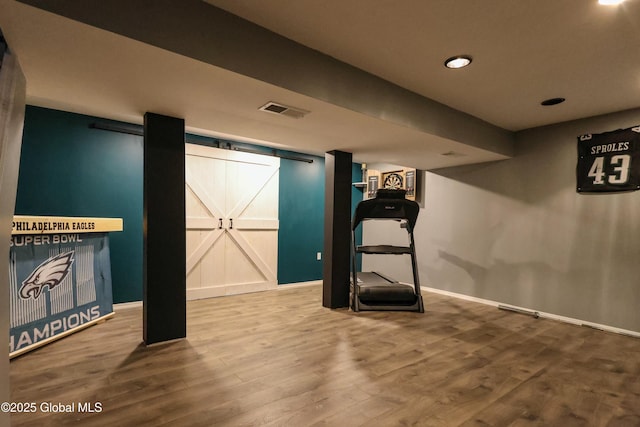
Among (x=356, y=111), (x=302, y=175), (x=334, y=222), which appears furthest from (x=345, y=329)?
(x=302, y=175)

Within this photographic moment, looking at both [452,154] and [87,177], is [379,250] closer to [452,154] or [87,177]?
[452,154]

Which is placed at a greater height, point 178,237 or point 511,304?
point 178,237

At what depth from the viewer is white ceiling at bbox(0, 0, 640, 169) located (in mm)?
1708

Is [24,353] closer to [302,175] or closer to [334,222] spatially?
[334,222]

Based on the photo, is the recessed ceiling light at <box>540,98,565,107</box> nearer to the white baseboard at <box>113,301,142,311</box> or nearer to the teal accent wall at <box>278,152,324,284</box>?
the teal accent wall at <box>278,152,324,284</box>

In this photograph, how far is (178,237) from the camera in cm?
276

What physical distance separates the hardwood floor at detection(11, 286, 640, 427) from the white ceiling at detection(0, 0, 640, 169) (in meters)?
2.03

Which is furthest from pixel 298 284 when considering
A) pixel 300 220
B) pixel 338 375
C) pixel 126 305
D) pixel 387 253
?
pixel 338 375

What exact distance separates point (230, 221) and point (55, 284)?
225cm

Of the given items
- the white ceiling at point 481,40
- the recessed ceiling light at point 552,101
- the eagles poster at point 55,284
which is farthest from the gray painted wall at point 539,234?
the eagles poster at point 55,284

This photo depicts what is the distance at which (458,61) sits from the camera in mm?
2320

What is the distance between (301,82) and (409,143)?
1.80 meters

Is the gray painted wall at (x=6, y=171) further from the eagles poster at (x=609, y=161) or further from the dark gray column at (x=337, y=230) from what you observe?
the eagles poster at (x=609, y=161)

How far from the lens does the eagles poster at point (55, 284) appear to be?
2.48 m
